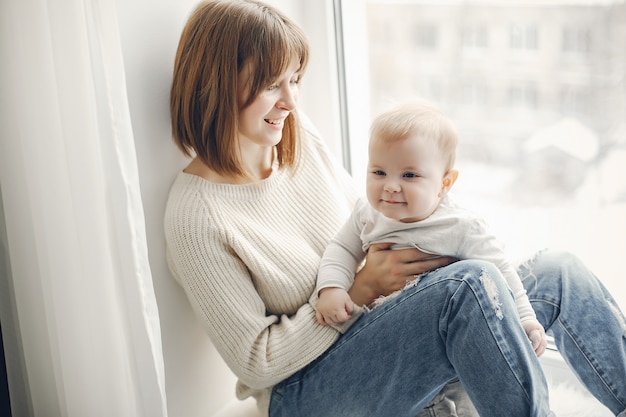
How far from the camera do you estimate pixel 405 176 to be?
1.35 m

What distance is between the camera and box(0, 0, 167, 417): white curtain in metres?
1.06

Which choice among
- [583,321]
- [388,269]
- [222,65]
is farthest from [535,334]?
[222,65]

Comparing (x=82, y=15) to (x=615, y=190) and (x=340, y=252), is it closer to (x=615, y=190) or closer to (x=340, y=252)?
(x=340, y=252)

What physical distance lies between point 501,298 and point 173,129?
0.74m

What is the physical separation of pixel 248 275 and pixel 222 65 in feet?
1.41

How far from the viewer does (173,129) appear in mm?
1429

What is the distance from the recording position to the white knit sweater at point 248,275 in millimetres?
1366

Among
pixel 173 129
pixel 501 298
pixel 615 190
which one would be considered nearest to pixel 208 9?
pixel 173 129

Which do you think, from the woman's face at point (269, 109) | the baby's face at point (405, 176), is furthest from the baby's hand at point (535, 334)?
the woman's face at point (269, 109)

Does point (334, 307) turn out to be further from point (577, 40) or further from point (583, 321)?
point (577, 40)

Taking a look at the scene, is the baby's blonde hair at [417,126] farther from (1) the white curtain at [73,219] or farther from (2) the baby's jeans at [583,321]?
(1) the white curtain at [73,219]

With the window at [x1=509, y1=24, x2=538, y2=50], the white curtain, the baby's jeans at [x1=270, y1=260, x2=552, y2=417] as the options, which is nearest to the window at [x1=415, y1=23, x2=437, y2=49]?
the window at [x1=509, y1=24, x2=538, y2=50]

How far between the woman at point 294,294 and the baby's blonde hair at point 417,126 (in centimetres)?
21

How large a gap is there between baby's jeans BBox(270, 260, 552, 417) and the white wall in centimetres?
23
